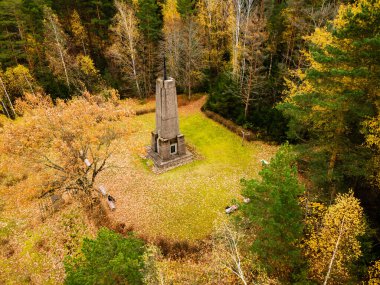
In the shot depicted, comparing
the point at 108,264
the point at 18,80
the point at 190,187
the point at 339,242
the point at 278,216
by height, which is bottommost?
the point at 190,187

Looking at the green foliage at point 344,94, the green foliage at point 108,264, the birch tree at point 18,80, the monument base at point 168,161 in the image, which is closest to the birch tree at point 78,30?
the birch tree at point 18,80

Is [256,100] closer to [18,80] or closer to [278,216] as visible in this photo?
[278,216]

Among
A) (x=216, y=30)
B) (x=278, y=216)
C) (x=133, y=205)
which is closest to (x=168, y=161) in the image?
(x=133, y=205)

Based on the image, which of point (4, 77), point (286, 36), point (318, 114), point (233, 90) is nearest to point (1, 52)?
point (4, 77)

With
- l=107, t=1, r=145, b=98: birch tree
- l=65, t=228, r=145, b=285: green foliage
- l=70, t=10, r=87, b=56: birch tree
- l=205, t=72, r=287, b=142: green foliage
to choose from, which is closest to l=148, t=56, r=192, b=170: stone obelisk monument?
l=205, t=72, r=287, b=142: green foliage

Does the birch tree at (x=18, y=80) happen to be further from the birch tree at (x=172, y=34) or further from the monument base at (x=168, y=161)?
the monument base at (x=168, y=161)

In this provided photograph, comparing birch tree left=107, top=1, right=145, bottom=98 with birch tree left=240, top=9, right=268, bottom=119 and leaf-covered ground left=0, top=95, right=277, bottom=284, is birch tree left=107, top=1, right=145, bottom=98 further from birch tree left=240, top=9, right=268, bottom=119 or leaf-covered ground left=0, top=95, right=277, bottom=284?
birch tree left=240, top=9, right=268, bottom=119

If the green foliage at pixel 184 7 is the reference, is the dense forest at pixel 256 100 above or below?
below
